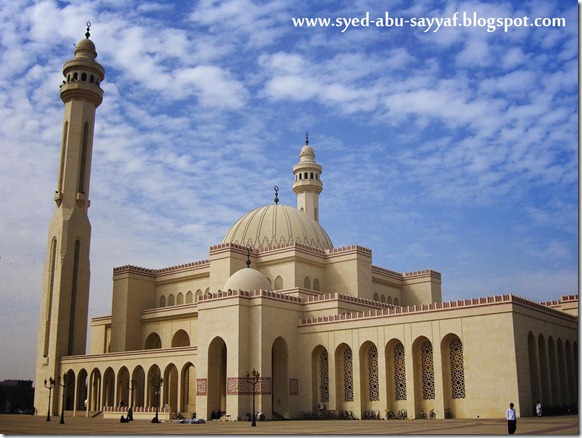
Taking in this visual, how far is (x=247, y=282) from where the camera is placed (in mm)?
35000

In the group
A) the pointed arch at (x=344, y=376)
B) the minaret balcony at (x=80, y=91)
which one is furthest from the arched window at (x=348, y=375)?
the minaret balcony at (x=80, y=91)

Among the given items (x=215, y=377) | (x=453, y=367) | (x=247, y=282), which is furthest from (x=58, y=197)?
(x=453, y=367)

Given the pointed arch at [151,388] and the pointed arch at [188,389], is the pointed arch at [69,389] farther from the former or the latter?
the pointed arch at [188,389]

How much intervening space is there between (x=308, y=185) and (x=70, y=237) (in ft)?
59.1

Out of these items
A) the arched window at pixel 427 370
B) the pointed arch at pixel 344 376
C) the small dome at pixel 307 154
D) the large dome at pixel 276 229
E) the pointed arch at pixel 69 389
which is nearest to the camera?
the arched window at pixel 427 370

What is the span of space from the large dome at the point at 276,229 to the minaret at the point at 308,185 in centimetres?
538

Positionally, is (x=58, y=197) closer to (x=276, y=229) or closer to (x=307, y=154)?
(x=276, y=229)

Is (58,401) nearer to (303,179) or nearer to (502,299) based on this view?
(303,179)

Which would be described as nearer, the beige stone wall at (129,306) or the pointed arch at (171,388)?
the pointed arch at (171,388)

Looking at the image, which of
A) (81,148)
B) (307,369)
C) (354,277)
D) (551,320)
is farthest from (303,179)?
(551,320)

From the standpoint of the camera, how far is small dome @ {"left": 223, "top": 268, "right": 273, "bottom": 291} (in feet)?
115

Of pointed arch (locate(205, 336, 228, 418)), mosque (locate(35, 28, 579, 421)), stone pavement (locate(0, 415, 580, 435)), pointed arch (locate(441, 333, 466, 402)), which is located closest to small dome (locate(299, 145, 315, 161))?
mosque (locate(35, 28, 579, 421))

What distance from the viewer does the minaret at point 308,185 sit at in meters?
51.0

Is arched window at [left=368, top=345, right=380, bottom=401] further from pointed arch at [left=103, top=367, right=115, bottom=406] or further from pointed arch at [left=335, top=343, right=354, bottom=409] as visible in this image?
pointed arch at [left=103, top=367, right=115, bottom=406]
